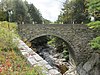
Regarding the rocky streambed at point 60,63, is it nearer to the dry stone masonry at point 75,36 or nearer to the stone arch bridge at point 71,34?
the dry stone masonry at point 75,36

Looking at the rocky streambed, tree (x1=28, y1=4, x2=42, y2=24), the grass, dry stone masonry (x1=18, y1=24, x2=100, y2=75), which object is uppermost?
tree (x1=28, y1=4, x2=42, y2=24)

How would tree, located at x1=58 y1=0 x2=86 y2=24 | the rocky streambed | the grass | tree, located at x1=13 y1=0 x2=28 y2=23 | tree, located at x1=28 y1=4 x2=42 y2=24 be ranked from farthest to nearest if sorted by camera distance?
tree, located at x1=28 y1=4 x2=42 y2=24, tree, located at x1=58 y1=0 x2=86 y2=24, tree, located at x1=13 y1=0 x2=28 y2=23, the rocky streambed, the grass

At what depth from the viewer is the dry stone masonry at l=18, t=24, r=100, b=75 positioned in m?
15.0

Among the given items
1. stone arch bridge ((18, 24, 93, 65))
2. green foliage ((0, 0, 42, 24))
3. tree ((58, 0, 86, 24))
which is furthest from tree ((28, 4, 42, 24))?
stone arch bridge ((18, 24, 93, 65))

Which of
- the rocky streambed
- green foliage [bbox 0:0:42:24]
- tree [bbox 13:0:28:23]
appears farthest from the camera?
tree [bbox 13:0:28:23]

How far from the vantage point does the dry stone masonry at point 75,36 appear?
1500cm

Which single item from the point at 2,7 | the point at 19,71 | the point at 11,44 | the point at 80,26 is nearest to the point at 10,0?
the point at 2,7

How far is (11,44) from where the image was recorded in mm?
5199

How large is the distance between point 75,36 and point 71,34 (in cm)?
44

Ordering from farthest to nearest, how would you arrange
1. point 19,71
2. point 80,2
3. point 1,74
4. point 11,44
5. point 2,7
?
point 80,2
point 2,7
point 11,44
point 19,71
point 1,74

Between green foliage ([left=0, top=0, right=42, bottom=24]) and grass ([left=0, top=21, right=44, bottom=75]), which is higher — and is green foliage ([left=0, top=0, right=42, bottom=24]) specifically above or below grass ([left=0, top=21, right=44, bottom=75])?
above

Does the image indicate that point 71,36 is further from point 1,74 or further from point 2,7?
point 1,74

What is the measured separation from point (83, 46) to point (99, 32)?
1.89 metres

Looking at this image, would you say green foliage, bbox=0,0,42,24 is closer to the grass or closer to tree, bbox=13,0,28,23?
tree, bbox=13,0,28,23
